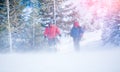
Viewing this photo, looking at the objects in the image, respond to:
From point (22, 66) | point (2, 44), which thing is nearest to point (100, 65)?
point (22, 66)

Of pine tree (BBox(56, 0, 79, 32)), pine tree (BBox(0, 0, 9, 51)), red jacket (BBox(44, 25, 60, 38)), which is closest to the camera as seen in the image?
red jacket (BBox(44, 25, 60, 38))

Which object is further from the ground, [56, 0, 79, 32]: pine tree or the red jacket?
[56, 0, 79, 32]: pine tree

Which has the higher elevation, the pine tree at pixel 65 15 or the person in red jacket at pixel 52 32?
A: the pine tree at pixel 65 15

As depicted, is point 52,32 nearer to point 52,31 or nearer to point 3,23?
point 52,31

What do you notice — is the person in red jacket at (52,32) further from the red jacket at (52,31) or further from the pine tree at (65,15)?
the pine tree at (65,15)

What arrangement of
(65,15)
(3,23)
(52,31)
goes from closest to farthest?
(52,31) < (65,15) < (3,23)

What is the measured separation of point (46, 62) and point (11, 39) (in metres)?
5.39

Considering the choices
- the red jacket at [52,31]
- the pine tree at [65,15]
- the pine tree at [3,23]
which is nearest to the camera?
the red jacket at [52,31]

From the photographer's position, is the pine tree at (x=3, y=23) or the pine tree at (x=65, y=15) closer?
the pine tree at (x=65, y=15)

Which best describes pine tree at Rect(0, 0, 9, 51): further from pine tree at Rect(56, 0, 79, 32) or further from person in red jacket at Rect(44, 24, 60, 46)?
person in red jacket at Rect(44, 24, 60, 46)

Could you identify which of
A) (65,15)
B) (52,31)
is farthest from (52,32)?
(65,15)

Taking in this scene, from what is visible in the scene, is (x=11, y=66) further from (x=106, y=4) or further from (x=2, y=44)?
(x=106, y=4)

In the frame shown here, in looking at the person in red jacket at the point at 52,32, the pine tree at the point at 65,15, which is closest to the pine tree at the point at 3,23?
the pine tree at the point at 65,15

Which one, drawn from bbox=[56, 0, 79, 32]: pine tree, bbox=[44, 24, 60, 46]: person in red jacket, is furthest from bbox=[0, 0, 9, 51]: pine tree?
bbox=[44, 24, 60, 46]: person in red jacket
